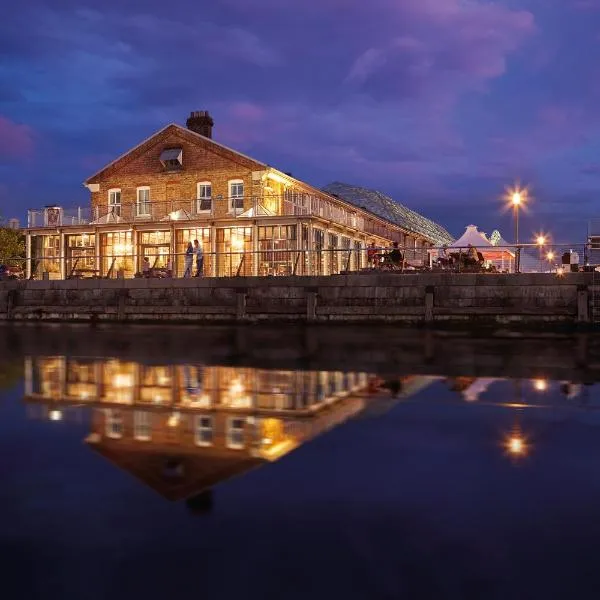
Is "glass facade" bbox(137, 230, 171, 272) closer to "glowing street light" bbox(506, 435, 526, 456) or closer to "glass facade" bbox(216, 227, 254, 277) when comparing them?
"glass facade" bbox(216, 227, 254, 277)

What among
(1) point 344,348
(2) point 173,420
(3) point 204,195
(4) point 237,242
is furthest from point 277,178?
(2) point 173,420

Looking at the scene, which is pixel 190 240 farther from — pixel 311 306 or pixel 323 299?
pixel 311 306

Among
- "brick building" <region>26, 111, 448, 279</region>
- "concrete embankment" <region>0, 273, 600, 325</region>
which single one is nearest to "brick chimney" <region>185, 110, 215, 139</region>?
"brick building" <region>26, 111, 448, 279</region>

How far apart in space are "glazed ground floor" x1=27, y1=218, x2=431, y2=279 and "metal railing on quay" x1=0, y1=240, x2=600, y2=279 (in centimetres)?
6

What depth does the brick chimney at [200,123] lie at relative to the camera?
126ft

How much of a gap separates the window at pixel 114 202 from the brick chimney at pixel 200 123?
561 cm

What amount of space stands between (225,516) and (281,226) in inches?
1184

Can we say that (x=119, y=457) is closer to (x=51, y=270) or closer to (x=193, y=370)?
(x=193, y=370)

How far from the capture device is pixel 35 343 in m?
16.6

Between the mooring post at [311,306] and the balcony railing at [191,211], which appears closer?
the mooring post at [311,306]

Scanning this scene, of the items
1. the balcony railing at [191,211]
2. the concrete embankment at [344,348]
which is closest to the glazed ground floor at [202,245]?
the balcony railing at [191,211]

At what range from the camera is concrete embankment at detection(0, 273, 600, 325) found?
65.0ft

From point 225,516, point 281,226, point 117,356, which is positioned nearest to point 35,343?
point 117,356

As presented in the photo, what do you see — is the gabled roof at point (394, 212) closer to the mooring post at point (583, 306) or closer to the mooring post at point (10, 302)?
the mooring post at point (10, 302)
